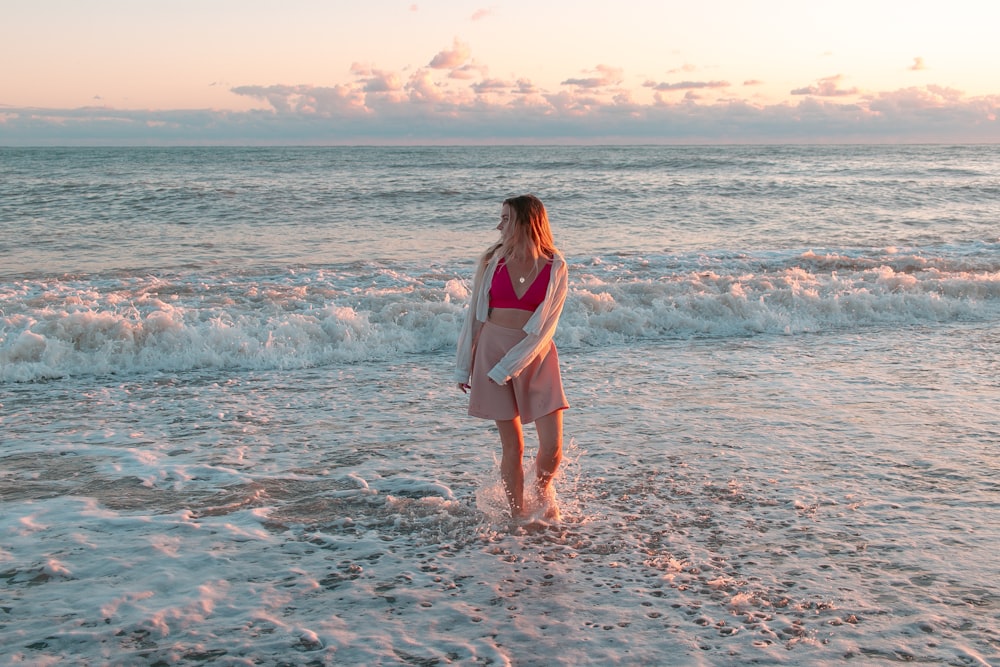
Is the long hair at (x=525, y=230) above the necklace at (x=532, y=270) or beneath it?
above

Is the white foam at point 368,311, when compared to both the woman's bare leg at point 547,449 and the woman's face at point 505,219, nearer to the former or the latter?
the woman's bare leg at point 547,449

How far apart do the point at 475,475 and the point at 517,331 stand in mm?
1493

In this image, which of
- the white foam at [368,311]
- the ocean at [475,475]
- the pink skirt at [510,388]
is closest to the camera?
the ocean at [475,475]

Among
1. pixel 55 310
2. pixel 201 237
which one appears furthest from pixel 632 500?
pixel 201 237

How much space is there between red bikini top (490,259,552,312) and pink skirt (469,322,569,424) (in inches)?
5.4

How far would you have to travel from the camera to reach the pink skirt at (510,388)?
435cm

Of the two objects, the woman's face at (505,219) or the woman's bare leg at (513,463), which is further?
the woman's bare leg at (513,463)

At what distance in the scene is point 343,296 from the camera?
11.4 metres

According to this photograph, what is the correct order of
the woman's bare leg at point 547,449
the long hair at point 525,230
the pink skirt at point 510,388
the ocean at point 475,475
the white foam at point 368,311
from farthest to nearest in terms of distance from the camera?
1. the white foam at point 368,311
2. the woman's bare leg at point 547,449
3. the pink skirt at point 510,388
4. the long hair at point 525,230
5. the ocean at point 475,475

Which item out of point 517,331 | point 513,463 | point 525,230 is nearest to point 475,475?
point 513,463

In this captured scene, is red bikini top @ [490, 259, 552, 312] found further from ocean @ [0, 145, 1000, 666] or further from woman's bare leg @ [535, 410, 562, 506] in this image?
ocean @ [0, 145, 1000, 666]

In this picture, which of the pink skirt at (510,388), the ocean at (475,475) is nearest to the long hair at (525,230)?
the pink skirt at (510,388)

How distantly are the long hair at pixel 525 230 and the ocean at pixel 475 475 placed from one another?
1502mm

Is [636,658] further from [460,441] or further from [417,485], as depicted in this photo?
[460,441]
